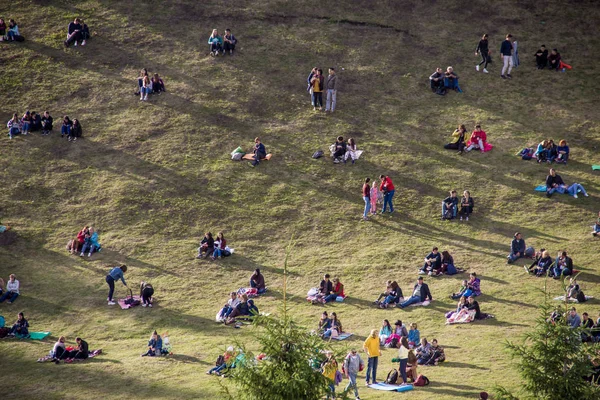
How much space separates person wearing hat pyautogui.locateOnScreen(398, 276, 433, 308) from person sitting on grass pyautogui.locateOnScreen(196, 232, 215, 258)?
1042cm

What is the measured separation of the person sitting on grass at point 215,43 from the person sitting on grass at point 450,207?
21.2 m

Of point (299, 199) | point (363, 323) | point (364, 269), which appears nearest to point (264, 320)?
point (363, 323)

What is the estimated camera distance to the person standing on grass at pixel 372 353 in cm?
2451

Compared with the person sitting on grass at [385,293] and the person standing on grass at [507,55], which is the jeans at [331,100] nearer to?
the person standing on grass at [507,55]

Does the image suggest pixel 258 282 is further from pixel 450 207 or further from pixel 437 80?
pixel 437 80

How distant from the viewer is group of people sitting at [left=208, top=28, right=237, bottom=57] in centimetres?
5194

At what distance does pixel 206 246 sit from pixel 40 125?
16.4 m

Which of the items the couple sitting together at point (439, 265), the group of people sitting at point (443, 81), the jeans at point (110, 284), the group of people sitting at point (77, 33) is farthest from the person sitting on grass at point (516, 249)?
the group of people sitting at point (77, 33)

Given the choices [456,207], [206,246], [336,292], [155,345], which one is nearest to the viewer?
[155,345]

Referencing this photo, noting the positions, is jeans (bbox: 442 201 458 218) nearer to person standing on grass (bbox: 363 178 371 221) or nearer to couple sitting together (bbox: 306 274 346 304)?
person standing on grass (bbox: 363 178 371 221)

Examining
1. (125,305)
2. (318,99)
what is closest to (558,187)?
(318,99)

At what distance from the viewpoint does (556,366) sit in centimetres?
1797

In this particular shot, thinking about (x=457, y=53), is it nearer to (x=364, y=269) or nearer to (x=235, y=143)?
(x=235, y=143)

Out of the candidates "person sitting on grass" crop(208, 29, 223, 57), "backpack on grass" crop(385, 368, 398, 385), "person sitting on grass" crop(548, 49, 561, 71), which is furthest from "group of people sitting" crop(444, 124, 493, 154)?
"backpack on grass" crop(385, 368, 398, 385)
